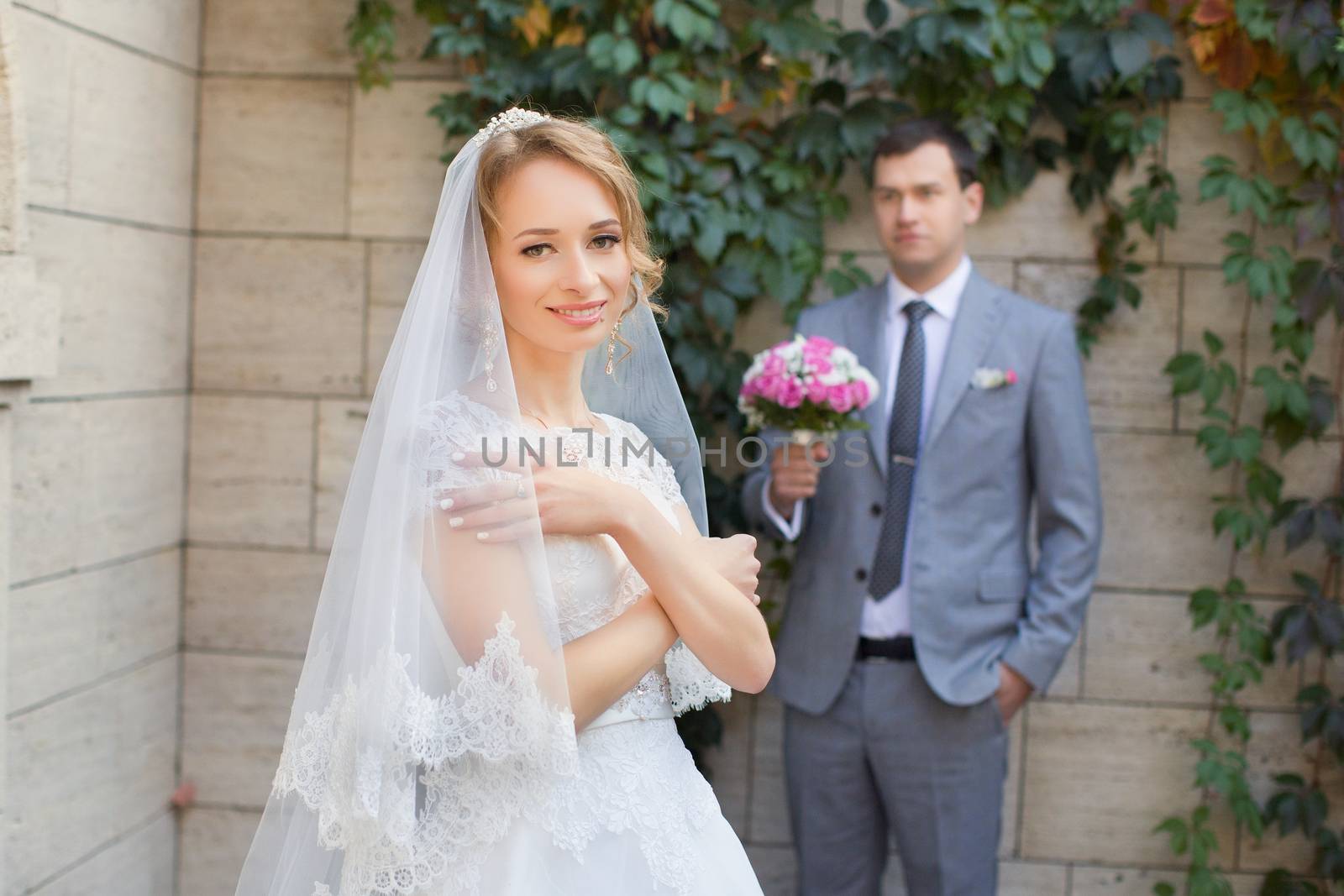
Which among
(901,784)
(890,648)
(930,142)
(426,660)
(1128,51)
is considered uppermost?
(1128,51)

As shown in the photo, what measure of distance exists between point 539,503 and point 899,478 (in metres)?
1.72

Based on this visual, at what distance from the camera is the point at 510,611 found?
164 centimetres

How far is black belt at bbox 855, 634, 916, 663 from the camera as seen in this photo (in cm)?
317

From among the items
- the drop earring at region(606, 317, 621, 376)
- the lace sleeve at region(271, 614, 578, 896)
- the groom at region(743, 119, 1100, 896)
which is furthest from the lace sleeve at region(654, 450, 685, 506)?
the groom at region(743, 119, 1100, 896)

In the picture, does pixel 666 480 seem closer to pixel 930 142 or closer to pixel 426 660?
pixel 426 660

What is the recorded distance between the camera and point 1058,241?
3707 mm

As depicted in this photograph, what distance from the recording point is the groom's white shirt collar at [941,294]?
3.30 metres

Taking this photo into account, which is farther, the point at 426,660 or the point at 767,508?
the point at 767,508

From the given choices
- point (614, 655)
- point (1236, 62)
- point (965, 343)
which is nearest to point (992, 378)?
point (965, 343)

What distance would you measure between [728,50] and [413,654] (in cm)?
246

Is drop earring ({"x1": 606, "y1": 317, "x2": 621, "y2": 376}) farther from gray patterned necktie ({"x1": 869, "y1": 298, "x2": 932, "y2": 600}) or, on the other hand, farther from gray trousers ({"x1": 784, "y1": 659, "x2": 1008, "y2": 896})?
gray trousers ({"x1": 784, "y1": 659, "x2": 1008, "y2": 896})

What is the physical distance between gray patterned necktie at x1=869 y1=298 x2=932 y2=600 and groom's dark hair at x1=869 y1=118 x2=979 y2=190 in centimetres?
58

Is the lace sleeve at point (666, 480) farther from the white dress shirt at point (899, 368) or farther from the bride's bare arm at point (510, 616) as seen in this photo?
the white dress shirt at point (899, 368)

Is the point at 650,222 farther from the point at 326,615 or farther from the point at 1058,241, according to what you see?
the point at 326,615
